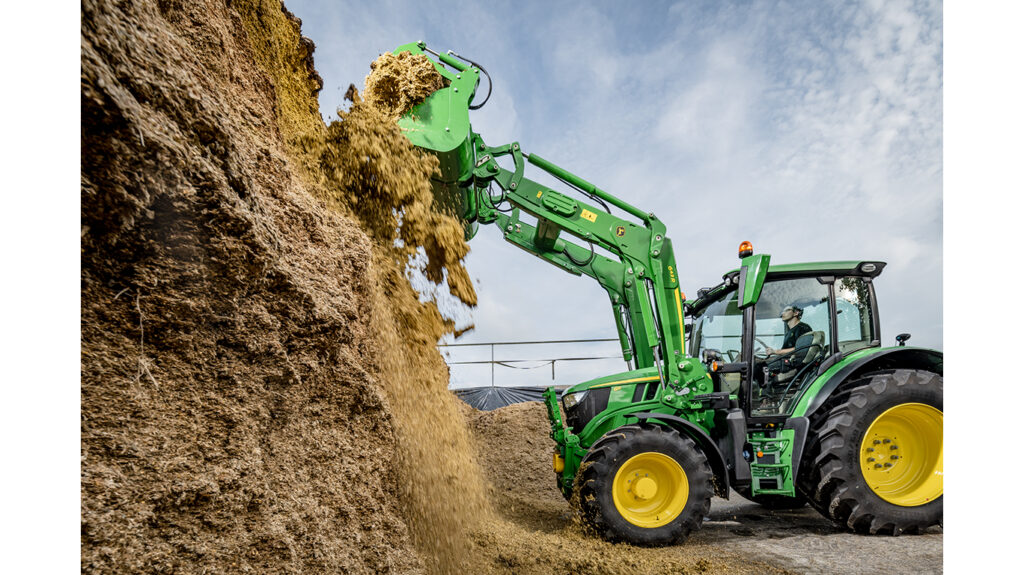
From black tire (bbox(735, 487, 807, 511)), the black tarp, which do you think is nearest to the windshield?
black tire (bbox(735, 487, 807, 511))

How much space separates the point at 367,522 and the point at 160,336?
1038 mm

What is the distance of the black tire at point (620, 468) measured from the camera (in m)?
3.95

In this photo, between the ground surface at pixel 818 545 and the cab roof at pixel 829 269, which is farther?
the cab roof at pixel 829 269

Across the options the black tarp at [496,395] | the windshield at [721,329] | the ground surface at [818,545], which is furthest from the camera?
the black tarp at [496,395]

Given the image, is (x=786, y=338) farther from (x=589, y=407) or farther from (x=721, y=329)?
(x=589, y=407)

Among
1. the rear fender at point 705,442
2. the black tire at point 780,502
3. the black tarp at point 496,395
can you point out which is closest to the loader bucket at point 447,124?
the rear fender at point 705,442

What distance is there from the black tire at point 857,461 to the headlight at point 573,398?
5.85 feet

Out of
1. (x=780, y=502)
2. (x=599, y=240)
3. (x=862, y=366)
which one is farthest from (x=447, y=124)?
(x=780, y=502)

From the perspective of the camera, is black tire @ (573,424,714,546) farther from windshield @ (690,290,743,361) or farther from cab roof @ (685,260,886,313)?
cab roof @ (685,260,886,313)

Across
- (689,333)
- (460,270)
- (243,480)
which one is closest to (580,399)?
(689,333)

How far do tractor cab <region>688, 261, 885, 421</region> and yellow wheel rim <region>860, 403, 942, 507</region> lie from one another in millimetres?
603

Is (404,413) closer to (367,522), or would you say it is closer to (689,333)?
(367,522)

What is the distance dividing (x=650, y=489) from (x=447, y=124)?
120 inches

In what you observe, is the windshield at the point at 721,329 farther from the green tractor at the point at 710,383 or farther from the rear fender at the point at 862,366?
the rear fender at the point at 862,366
